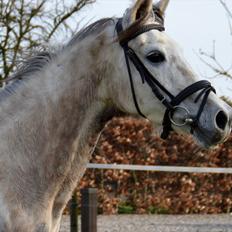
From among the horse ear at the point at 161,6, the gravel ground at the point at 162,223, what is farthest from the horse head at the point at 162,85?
the gravel ground at the point at 162,223

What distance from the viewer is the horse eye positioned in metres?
4.13

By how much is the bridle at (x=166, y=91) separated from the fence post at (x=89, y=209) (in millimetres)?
2444

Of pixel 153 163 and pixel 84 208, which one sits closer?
pixel 84 208

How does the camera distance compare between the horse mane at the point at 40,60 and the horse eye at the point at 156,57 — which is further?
the horse mane at the point at 40,60

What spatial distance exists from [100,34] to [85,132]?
632 millimetres

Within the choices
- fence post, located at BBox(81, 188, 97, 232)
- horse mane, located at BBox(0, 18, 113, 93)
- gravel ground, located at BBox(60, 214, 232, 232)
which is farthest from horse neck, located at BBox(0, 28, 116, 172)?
gravel ground, located at BBox(60, 214, 232, 232)

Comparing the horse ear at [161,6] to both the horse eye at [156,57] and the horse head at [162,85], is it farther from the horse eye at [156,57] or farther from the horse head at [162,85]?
the horse eye at [156,57]

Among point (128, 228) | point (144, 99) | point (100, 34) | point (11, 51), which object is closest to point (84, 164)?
point (144, 99)

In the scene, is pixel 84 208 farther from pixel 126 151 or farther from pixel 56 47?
pixel 126 151

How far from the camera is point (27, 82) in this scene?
4289 millimetres

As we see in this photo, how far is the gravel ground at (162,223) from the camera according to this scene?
11867 mm

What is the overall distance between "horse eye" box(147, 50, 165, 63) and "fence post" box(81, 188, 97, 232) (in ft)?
8.58

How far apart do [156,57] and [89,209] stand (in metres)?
2.72

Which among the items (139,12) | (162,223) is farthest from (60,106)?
(162,223)
